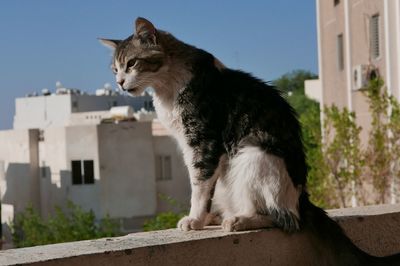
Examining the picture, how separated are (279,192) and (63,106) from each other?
37.8 metres

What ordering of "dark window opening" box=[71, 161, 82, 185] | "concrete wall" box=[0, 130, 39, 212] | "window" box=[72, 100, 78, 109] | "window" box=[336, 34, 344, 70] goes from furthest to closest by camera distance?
"window" box=[72, 100, 78, 109] → "concrete wall" box=[0, 130, 39, 212] → "dark window opening" box=[71, 161, 82, 185] → "window" box=[336, 34, 344, 70]

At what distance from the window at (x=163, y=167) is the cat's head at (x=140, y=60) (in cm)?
2060

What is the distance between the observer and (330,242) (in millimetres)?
2822

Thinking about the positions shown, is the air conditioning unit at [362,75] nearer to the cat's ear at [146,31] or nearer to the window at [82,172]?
the cat's ear at [146,31]

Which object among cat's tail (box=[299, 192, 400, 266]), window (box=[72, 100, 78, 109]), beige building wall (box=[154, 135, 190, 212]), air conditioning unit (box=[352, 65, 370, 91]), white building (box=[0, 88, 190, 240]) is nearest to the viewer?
cat's tail (box=[299, 192, 400, 266])

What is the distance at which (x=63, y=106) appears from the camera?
39.8 m

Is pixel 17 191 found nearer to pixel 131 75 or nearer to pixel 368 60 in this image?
pixel 368 60

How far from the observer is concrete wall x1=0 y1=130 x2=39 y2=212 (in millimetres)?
24266

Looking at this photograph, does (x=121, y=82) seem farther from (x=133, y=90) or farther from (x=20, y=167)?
(x=20, y=167)

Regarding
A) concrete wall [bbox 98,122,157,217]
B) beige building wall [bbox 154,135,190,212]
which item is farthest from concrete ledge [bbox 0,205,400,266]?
beige building wall [bbox 154,135,190,212]

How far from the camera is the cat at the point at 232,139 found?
2.79m

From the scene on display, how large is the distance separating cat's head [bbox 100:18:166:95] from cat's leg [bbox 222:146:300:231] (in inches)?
18.7

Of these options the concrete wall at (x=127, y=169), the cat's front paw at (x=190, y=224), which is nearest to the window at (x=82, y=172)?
the concrete wall at (x=127, y=169)

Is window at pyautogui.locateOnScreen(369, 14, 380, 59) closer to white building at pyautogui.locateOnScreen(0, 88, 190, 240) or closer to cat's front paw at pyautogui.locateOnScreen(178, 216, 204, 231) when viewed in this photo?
cat's front paw at pyautogui.locateOnScreen(178, 216, 204, 231)
